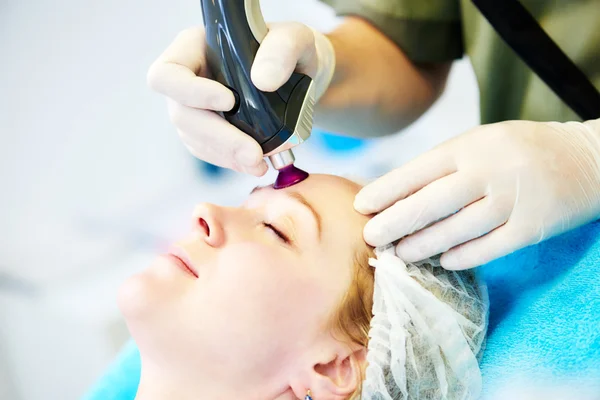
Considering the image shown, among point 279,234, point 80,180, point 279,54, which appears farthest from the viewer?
point 80,180

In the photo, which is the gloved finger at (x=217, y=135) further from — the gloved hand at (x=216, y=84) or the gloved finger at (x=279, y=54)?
the gloved finger at (x=279, y=54)

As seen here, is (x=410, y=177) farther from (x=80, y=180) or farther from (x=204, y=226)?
(x=80, y=180)

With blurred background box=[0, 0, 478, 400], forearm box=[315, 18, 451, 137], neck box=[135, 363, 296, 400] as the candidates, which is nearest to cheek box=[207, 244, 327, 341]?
neck box=[135, 363, 296, 400]

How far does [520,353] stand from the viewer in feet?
3.62

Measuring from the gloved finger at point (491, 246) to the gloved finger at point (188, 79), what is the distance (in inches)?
Answer: 19.1

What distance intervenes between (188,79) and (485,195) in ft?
1.83

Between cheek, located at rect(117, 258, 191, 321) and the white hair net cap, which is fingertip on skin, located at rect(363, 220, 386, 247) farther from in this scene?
cheek, located at rect(117, 258, 191, 321)

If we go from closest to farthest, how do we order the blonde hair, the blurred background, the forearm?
the blonde hair → the forearm → the blurred background

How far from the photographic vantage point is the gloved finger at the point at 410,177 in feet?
3.55

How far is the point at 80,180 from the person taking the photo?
1.87m

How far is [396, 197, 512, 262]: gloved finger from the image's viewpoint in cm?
105

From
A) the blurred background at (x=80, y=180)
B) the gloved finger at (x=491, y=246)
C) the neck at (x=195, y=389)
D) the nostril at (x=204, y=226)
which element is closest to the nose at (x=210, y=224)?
the nostril at (x=204, y=226)

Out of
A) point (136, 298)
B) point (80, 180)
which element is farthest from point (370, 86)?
point (80, 180)

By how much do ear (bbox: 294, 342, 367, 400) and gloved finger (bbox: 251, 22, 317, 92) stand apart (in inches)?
18.4
